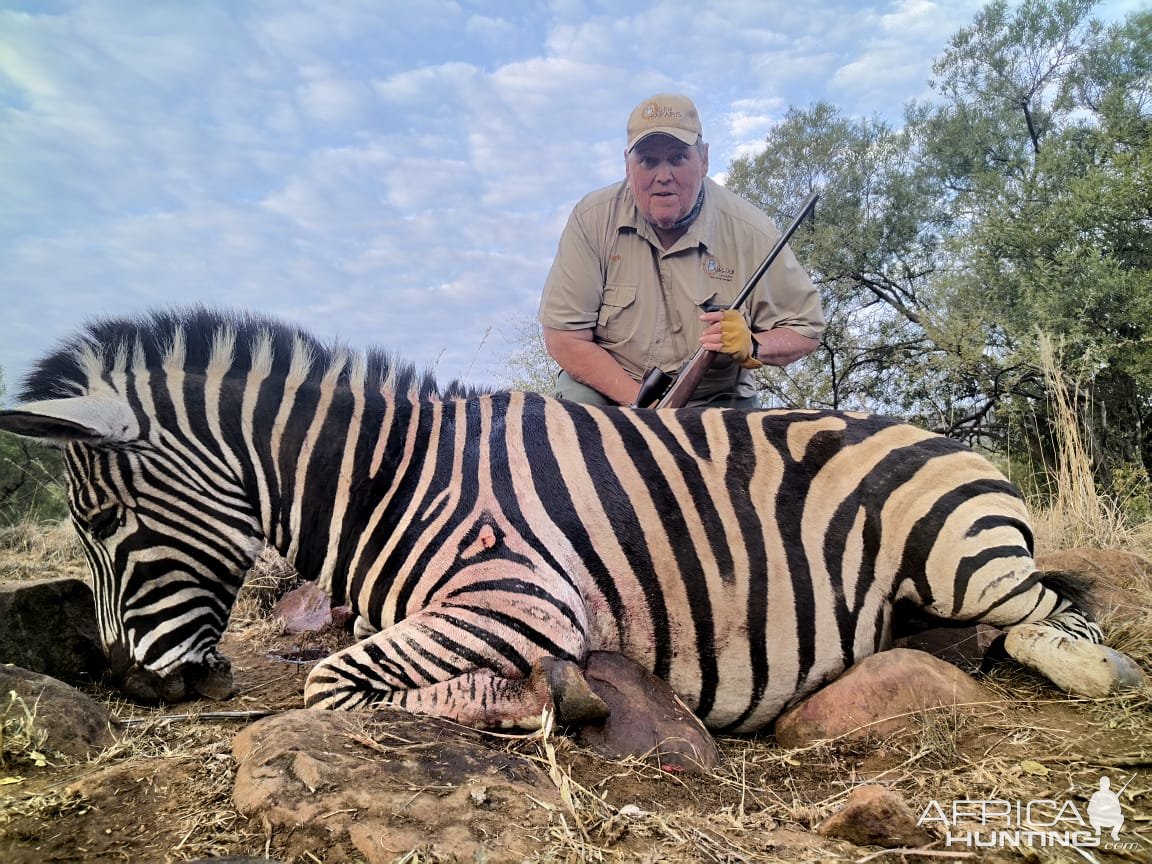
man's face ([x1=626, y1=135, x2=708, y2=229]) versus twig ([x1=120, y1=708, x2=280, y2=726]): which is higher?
man's face ([x1=626, y1=135, x2=708, y2=229])

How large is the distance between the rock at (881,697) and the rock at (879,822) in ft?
2.74

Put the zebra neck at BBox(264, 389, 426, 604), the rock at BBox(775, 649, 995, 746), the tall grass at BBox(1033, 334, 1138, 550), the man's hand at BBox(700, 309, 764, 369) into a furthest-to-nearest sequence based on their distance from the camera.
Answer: the tall grass at BBox(1033, 334, 1138, 550) < the man's hand at BBox(700, 309, 764, 369) < the zebra neck at BBox(264, 389, 426, 604) < the rock at BBox(775, 649, 995, 746)

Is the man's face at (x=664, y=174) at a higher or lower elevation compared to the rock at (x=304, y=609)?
higher

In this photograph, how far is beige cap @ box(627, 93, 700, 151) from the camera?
15.2 feet

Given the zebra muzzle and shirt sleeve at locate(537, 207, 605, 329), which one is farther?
shirt sleeve at locate(537, 207, 605, 329)

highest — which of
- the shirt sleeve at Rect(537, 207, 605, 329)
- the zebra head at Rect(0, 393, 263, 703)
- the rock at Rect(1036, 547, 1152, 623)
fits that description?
the shirt sleeve at Rect(537, 207, 605, 329)

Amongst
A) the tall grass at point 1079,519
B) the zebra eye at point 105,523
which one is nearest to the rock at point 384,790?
the zebra eye at point 105,523

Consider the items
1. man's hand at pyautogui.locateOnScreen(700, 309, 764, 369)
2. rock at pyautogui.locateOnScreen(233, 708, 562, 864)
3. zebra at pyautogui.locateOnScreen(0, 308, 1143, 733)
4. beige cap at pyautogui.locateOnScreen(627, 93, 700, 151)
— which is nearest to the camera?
rock at pyautogui.locateOnScreen(233, 708, 562, 864)

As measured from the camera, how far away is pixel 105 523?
106 inches

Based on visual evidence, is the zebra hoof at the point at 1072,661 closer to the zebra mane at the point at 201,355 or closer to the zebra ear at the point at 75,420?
the zebra mane at the point at 201,355

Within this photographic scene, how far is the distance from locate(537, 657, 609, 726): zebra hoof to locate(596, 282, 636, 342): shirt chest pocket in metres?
3.07

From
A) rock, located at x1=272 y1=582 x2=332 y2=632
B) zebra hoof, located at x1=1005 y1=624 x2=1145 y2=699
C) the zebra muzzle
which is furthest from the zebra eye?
A: zebra hoof, located at x1=1005 y1=624 x2=1145 y2=699

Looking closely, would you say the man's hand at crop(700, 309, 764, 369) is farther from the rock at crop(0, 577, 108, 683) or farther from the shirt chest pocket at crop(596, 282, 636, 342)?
the rock at crop(0, 577, 108, 683)

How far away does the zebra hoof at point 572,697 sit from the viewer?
7.22 feet
